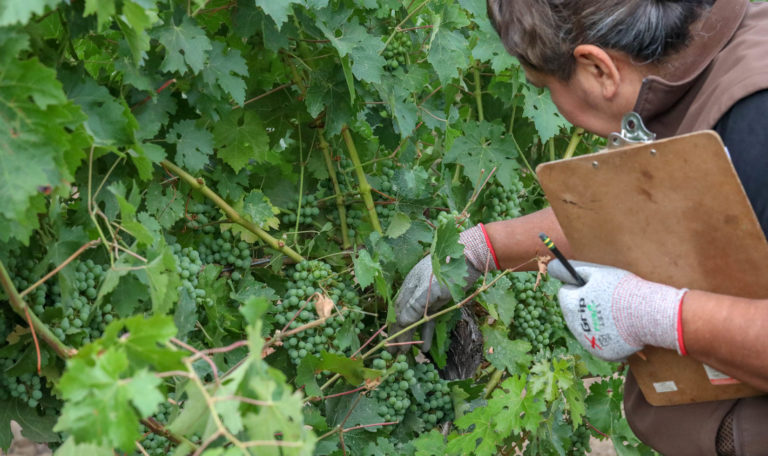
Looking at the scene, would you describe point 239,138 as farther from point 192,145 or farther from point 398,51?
point 398,51

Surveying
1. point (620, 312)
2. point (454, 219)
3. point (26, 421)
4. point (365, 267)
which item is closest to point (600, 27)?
point (620, 312)

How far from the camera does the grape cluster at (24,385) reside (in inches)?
77.2

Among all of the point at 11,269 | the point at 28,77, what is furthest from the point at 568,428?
the point at 28,77

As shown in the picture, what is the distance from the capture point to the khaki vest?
5.73ft

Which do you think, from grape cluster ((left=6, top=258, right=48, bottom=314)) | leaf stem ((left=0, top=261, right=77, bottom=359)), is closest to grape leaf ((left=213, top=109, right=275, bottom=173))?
grape cluster ((left=6, top=258, right=48, bottom=314))

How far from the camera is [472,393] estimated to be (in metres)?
2.81

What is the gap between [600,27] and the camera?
6.25 ft

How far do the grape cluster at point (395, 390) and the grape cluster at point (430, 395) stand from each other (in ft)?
0.29

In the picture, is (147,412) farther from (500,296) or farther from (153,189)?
(500,296)

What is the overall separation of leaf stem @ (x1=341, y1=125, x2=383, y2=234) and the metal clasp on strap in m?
0.90

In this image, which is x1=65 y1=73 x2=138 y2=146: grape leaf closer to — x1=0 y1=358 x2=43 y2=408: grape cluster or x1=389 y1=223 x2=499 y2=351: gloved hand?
x1=0 y1=358 x2=43 y2=408: grape cluster

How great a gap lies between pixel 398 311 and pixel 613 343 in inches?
31.8

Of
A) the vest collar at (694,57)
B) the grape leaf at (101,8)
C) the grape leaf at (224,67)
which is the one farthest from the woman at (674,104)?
the grape leaf at (101,8)

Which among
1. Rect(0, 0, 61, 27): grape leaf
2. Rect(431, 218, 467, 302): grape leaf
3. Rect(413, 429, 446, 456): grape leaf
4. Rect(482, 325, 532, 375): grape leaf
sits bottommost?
Rect(413, 429, 446, 456): grape leaf
